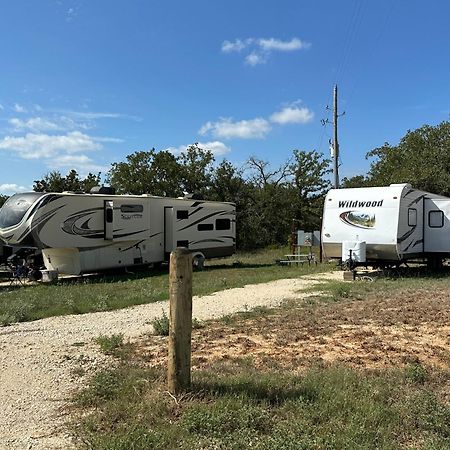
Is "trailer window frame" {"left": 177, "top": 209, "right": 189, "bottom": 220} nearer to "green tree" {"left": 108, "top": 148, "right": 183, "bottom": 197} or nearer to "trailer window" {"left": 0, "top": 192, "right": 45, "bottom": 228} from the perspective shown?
"trailer window" {"left": 0, "top": 192, "right": 45, "bottom": 228}

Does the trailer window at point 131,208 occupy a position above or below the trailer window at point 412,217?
above

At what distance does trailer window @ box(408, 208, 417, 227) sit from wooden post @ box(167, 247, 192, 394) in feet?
42.4

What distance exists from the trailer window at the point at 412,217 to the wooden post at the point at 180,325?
12928 mm

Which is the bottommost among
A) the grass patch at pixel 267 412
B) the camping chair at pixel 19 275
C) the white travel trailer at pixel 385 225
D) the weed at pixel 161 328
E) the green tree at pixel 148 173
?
the grass patch at pixel 267 412

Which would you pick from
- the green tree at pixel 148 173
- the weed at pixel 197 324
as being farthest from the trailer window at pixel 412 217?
the green tree at pixel 148 173

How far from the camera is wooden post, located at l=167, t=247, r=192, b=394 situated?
14.0 ft

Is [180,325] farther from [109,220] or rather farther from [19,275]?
[109,220]

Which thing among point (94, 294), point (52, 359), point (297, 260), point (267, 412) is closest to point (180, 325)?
point (267, 412)

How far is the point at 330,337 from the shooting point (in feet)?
22.1

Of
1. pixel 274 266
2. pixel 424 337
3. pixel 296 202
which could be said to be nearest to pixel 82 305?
pixel 424 337

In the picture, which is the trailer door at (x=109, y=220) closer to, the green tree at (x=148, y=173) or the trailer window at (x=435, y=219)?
the trailer window at (x=435, y=219)

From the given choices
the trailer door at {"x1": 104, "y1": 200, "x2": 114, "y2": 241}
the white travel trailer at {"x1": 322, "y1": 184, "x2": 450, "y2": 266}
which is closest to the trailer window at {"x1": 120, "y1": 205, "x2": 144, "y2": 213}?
the trailer door at {"x1": 104, "y1": 200, "x2": 114, "y2": 241}

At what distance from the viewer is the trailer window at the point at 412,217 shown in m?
15.8

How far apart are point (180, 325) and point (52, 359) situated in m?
2.27
